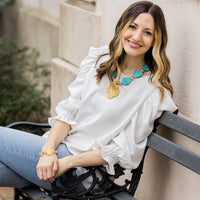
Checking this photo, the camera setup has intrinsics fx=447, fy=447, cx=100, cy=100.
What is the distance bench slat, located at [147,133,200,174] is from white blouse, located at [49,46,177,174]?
0.18 ft

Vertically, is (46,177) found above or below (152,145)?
below

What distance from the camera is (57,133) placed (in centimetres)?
268

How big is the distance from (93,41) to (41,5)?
261cm

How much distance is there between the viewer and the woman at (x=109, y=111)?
7.89 ft

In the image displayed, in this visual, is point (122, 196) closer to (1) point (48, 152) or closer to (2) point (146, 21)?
(1) point (48, 152)

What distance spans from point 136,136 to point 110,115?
8.2 inches

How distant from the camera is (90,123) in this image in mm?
2611

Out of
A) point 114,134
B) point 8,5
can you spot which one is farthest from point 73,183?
point 8,5

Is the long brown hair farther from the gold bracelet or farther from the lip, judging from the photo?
the gold bracelet

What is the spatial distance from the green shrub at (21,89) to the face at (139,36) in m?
2.72

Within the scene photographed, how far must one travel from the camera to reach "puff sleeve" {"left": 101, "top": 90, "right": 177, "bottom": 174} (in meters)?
2.39

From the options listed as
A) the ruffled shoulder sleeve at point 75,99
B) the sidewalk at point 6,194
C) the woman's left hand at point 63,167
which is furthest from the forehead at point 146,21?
the sidewalk at point 6,194

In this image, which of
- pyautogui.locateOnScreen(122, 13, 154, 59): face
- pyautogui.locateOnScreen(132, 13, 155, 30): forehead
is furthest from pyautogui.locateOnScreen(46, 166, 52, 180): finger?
pyautogui.locateOnScreen(132, 13, 155, 30): forehead

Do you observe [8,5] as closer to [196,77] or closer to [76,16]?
[76,16]
